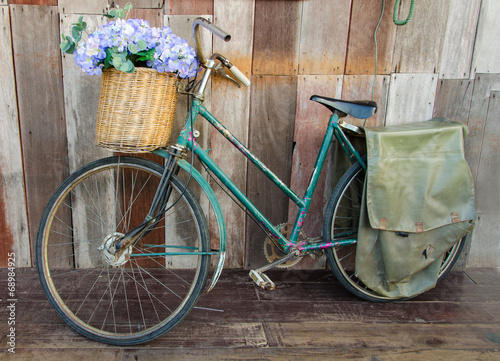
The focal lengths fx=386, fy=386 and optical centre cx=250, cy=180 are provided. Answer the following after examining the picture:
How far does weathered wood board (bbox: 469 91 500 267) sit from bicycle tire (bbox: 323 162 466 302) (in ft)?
1.18

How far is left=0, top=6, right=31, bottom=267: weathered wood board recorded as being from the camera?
7.01 feet

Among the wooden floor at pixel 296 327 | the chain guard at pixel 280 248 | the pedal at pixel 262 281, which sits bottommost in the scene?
the wooden floor at pixel 296 327

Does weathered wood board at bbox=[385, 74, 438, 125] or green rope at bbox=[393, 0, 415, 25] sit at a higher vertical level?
green rope at bbox=[393, 0, 415, 25]

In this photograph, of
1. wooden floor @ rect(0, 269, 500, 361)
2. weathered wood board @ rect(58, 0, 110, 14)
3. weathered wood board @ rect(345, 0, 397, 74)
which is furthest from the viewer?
weathered wood board @ rect(345, 0, 397, 74)

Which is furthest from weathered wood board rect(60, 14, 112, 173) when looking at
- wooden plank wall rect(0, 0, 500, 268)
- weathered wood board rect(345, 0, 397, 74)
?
weathered wood board rect(345, 0, 397, 74)

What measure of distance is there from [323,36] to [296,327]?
161cm

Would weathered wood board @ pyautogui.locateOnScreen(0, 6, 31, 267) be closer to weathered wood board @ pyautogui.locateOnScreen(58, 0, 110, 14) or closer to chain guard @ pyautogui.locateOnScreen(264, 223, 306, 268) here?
weathered wood board @ pyautogui.locateOnScreen(58, 0, 110, 14)

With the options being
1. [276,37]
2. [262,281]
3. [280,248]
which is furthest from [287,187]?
[276,37]

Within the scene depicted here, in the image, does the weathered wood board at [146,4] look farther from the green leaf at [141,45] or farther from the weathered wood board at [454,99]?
the weathered wood board at [454,99]

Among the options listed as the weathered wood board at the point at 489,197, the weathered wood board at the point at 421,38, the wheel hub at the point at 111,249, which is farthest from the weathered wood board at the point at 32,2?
the weathered wood board at the point at 489,197

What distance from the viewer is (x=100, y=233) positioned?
7.82ft

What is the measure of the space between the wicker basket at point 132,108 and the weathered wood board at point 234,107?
573 millimetres

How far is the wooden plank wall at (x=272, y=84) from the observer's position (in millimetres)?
2148

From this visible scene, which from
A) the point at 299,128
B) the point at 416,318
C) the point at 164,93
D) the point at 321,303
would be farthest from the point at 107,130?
the point at 416,318
